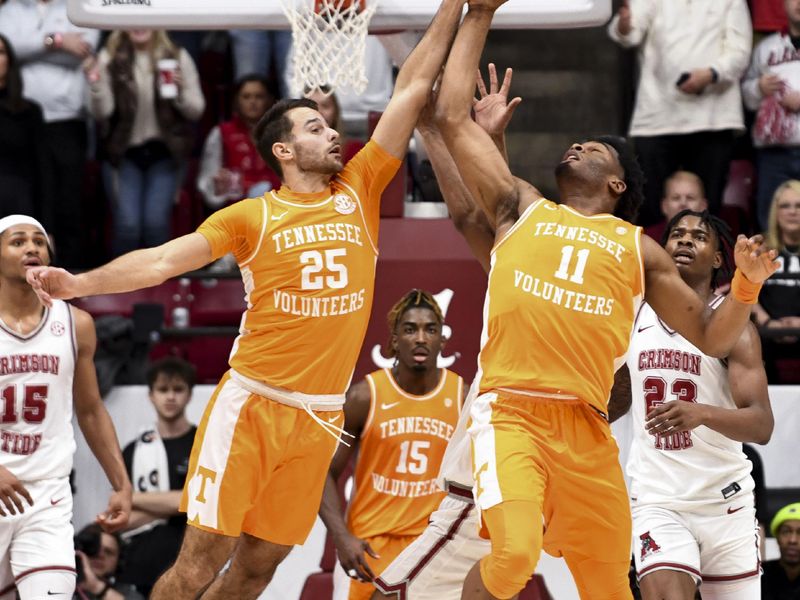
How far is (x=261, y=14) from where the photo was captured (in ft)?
25.3

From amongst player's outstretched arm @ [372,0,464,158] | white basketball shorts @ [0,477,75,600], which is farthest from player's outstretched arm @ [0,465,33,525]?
player's outstretched arm @ [372,0,464,158]

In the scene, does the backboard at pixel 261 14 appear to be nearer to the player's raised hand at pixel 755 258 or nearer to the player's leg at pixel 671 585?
the player's raised hand at pixel 755 258

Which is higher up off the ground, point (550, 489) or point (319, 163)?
point (319, 163)

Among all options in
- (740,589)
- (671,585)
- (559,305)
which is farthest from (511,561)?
(740,589)

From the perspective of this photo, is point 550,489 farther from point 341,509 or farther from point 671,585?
point 341,509

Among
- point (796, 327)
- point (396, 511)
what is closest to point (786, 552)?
point (796, 327)

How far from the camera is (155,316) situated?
10211mm

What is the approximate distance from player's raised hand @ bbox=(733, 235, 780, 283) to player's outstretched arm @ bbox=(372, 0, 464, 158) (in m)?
1.60

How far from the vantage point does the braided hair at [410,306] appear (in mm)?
8477

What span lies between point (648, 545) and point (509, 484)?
65.1 inches

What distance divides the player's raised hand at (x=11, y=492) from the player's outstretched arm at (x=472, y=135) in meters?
2.66

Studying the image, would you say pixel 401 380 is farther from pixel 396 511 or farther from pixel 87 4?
pixel 87 4

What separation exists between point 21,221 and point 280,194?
5.74ft

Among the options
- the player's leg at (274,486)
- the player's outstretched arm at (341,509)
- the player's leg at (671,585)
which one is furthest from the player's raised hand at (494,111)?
the player's leg at (671,585)
